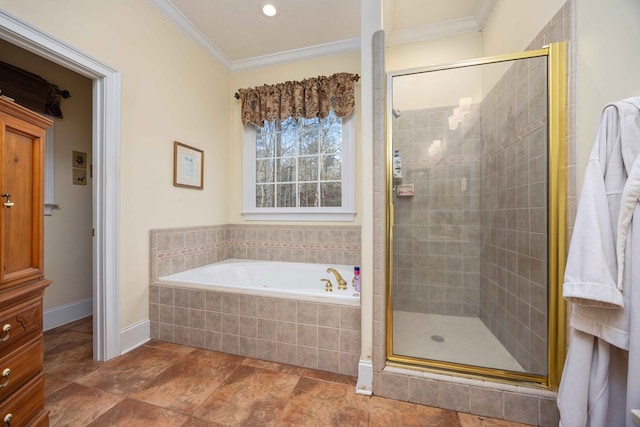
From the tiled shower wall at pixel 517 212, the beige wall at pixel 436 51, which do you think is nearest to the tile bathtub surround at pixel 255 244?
the tiled shower wall at pixel 517 212

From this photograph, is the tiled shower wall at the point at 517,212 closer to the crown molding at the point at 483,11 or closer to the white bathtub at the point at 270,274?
the crown molding at the point at 483,11

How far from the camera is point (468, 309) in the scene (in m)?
2.18

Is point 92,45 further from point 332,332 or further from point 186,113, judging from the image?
point 332,332

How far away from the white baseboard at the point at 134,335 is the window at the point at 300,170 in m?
1.41

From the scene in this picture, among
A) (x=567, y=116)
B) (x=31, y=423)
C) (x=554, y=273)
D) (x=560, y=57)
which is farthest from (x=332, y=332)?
(x=560, y=57)

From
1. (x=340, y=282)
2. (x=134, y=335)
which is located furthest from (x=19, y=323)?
(x=340, y=282)

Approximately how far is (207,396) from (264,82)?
9.53 ft

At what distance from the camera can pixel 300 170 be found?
2924 millimetres

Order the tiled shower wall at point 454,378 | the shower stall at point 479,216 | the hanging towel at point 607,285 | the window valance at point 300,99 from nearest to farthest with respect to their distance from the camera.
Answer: the hanging towel at point 607,285
the tiled shower wall at point 454,378
the shower stall at point 479,216
the window valance at point 300,99

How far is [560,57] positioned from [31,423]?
9.04 ft

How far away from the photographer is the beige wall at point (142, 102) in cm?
165

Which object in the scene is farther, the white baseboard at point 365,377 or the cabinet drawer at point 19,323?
the white baseboard at point 365,377

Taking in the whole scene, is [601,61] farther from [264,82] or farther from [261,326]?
[264,82]

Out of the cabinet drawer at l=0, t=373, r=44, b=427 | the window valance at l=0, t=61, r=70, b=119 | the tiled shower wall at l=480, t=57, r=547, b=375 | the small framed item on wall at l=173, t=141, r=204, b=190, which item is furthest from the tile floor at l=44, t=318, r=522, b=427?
the window valance at l=0, t=61, r=70, b=119
